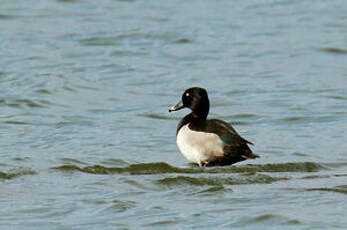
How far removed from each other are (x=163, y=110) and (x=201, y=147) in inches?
170

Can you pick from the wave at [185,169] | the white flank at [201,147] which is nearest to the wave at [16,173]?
the wave at [185,169]

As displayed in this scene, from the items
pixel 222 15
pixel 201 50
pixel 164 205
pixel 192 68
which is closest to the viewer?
pixel 164 205

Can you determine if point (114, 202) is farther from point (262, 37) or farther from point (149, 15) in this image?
point (149, 15)

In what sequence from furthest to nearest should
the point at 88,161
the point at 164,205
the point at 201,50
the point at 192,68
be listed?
the point at 201,50
the point at 192,68
the point at 88,161
the point at 164,205

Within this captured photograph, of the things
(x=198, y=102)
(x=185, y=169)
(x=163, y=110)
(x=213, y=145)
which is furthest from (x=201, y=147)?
(x=163, y=110)

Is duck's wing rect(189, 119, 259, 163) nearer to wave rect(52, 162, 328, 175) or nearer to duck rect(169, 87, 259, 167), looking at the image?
duck rect(169, 87, 259, 167)

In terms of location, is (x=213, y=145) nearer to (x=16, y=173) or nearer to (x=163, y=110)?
(x=16, y=173)

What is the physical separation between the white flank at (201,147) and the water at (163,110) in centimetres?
19

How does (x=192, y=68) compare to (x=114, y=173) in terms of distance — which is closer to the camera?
(x=114, y=173)

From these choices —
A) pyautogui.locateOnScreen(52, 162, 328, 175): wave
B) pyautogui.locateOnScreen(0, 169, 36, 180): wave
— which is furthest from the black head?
pyautogui.locateOnScreen(0, 169, 36, 180): wave

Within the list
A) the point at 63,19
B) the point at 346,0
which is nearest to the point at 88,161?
the point at 63,19

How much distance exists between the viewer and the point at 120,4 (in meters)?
26.2

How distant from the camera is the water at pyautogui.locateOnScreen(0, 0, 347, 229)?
30.7 ft

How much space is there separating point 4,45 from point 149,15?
480 cm
